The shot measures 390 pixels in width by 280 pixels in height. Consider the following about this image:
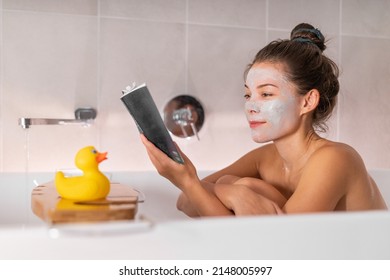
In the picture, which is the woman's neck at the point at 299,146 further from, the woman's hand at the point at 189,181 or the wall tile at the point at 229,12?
the wall tile at the point at 229,12

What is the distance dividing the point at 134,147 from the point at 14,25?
59 centimetres

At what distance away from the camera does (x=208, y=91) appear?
73.9 inches

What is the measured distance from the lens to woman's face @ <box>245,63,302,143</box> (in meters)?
1.13

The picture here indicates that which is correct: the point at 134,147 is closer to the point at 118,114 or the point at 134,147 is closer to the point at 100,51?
the point at 118,114

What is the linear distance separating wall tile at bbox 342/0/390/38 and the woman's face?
3.58ft

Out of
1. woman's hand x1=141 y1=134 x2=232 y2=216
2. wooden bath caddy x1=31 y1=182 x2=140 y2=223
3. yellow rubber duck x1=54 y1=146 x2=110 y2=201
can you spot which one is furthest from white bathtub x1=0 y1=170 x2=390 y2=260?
woman's hand x1=141 y1=134 x2=232 y2=216

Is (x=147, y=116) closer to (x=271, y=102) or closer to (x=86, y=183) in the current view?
(x=86, y=183)

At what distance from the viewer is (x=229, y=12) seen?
74.7 inches

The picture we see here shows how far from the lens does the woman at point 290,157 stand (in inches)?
38.0

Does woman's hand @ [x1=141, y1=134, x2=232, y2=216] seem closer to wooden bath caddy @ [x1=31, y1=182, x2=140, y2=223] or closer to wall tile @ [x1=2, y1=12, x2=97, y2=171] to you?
wooden bath caddy @ [x1=31, y1=182, x2=140, y2=223]

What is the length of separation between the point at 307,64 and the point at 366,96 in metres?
1.09

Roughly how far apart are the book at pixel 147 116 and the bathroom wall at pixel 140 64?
88 centimetres

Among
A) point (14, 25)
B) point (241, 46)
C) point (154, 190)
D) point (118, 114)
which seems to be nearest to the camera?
point (154, 190)
